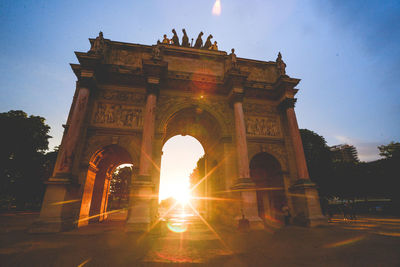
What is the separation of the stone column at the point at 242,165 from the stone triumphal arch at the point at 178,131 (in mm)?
63

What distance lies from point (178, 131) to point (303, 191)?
36.5 ft

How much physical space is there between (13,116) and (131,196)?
23.8 metres

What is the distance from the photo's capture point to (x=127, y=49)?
14680mm

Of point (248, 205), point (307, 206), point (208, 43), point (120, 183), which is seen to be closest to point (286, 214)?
point (307, 206)

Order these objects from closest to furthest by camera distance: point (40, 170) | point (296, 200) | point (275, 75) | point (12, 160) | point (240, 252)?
point (240, 252) < point (296, 200) < point (275, 75) < point (12, 160) < point (40, 170)

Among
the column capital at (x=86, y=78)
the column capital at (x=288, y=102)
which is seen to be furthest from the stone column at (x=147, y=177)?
the column capital at (x=288, y=102)

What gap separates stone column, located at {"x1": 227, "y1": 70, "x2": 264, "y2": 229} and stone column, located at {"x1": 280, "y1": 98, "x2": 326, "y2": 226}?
3.36 meters

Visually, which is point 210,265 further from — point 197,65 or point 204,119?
point 197,65

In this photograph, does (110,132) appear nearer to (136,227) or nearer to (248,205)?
(136,227)

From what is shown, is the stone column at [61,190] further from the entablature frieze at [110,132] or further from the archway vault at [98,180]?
the archway vault at [98,180]

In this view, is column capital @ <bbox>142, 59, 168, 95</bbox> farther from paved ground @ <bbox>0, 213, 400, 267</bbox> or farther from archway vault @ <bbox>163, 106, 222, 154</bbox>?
paved ground @ <bbox>0, 213, 400, 267</bbox>

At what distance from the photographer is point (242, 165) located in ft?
39.0

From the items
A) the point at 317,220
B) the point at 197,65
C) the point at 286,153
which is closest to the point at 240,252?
the point at 317,220

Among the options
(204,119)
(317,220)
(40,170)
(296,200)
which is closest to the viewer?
(317,220)
